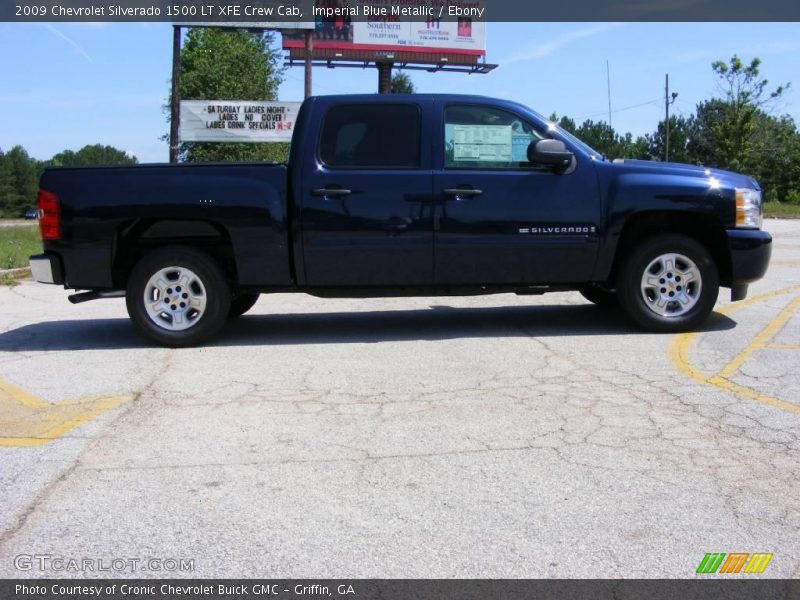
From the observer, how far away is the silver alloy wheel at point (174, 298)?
272 inches

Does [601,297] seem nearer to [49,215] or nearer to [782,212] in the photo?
[49,215]

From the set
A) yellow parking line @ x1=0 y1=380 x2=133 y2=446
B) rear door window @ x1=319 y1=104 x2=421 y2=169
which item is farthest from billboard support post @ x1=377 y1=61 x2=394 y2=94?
yellow parking line @ x1=0 y1=380 x2=133 y2=446

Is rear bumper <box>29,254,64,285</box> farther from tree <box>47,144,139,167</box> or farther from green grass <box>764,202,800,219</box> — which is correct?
tree <box>47,144,139,167</box>

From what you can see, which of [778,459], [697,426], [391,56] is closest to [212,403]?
[697,426]

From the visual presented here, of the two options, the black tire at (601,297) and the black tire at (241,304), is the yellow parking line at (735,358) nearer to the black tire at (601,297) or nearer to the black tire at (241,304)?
the black tire at (601,297)

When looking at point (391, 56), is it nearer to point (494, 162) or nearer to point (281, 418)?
point (494, 162)

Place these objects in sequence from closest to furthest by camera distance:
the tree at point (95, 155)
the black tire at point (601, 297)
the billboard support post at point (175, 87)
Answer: the black tire at point (601, 297) < the billboard support post at point (175, 87) < the tree at point (95, 155)

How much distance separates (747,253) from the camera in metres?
7.01

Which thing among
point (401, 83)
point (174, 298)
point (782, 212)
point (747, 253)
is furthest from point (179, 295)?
point (401, 83)

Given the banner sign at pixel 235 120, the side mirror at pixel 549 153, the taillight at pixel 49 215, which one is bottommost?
the taillight at pixel 49 215

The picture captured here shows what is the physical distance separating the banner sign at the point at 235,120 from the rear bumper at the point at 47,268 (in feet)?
52.8

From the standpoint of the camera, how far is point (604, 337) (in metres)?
7.11

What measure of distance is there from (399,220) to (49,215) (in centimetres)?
295

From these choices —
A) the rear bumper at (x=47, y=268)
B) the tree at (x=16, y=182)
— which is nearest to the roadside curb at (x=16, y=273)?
the rear bumper at (x=47, y=268)
